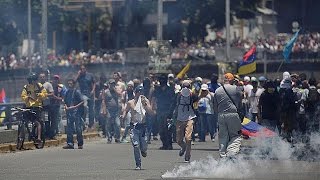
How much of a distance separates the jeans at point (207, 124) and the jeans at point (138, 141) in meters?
10.1

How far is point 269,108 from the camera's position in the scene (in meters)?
28.0

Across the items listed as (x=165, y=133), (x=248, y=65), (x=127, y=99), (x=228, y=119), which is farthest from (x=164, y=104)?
(x=248, y=65)

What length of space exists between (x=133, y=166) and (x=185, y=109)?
2.65 m

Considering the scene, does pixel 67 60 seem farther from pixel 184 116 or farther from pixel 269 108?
pixel 184 116

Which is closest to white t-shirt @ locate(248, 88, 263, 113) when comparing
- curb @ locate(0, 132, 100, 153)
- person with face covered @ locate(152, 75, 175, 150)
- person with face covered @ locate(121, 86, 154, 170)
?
curb @ locate(0, 132, 100, 153)

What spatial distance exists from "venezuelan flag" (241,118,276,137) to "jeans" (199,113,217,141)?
5370 millimetres

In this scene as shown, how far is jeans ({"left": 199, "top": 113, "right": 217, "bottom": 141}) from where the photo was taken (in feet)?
110

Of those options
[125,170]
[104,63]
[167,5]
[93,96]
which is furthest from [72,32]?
[125,170]

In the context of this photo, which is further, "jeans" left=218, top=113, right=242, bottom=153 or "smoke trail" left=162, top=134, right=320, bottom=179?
"jeans" left=218, top=113, right=242, bottom=153

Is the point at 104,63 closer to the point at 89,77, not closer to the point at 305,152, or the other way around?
the point at 89,77

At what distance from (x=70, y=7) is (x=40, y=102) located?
5807 cm

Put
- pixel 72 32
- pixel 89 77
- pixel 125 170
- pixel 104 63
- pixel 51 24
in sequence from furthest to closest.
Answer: pixel 72 32
pixel 51 24
pixel 104 63
pixel 89 77
pixel 125 170

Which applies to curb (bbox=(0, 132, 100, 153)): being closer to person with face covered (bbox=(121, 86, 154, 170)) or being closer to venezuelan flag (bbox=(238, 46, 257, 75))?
person with face covered (bbox=(121, 86, 154, 170))

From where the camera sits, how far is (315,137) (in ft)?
92.8
